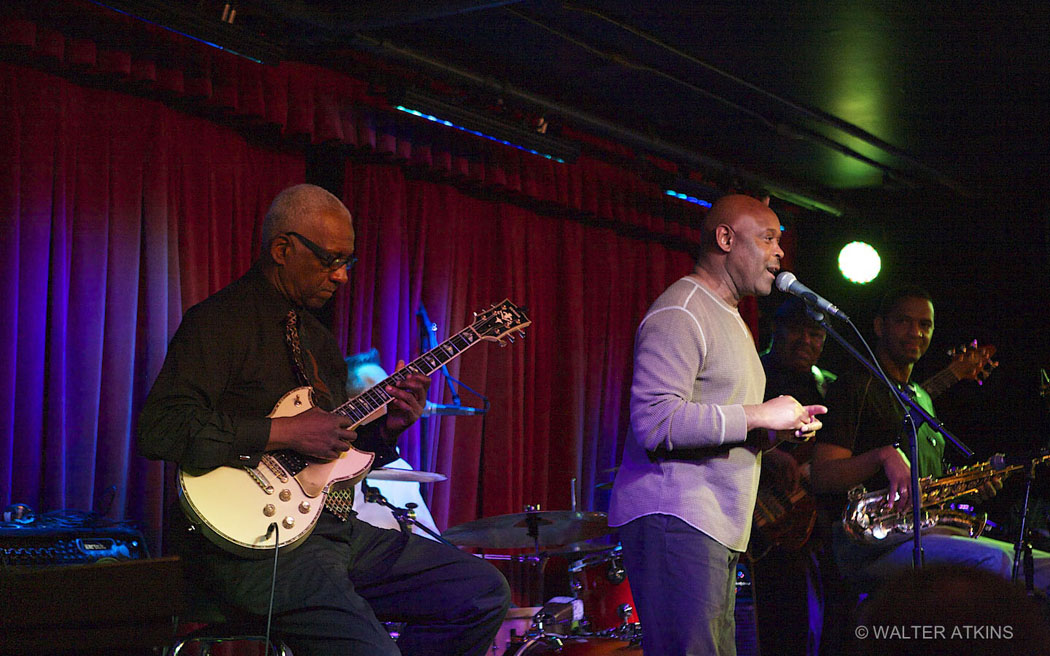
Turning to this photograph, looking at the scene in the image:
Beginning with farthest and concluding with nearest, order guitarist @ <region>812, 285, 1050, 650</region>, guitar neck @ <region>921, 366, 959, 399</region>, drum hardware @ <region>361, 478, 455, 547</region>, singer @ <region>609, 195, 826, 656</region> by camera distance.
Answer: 1. guitar neck @ <region>921, 366, 959, 399</region>
2. guitarist @ <region>812, 285, 1050, 650</region>
3. drum hardware @ <region>361, 478, 455, 547</region>
4. singer @ <region>609, 195, 826, 656</region>

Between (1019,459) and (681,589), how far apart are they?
292 cm

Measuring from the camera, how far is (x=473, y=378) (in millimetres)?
7301

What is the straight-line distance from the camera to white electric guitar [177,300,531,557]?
2951 mm

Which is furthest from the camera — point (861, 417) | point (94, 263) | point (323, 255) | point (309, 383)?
point (94, 263)

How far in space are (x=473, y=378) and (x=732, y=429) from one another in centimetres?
433

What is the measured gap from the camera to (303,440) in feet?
10.3

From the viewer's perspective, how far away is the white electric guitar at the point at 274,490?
9.68ft

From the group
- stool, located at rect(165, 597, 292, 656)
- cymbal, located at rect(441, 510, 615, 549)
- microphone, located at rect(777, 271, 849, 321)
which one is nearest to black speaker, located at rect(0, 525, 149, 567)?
stool, located at rect(165, 597, 292, 656)

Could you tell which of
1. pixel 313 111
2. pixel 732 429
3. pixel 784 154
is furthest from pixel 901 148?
pixel 732 429

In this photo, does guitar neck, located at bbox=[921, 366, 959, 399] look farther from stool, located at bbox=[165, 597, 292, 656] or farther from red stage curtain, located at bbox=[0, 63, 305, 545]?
stool, located at bbox=[165, 597, 292, 656]

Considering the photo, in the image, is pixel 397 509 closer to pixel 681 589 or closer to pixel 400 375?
pixel 400 375

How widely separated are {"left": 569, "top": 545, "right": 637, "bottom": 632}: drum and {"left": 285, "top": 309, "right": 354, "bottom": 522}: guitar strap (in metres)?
2.55

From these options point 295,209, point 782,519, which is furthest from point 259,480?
point 782,519

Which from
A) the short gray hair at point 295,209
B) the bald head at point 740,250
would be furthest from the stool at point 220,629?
the bald head at point 740,250
